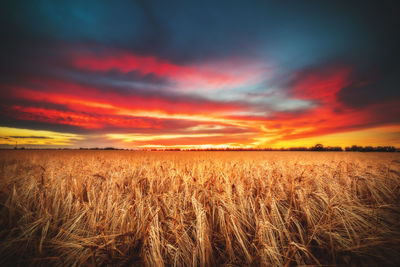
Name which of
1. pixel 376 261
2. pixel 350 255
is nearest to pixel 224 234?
pixel 350 255

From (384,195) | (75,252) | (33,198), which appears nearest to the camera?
(75,252)

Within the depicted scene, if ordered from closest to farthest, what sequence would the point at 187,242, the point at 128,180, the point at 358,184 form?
the point at 187,242 → the point at 358,184 → the point at 128,180

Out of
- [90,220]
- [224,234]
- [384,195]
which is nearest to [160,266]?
[224,234]

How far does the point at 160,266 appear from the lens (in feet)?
6.37

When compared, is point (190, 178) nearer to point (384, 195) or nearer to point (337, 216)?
point (337, 216)

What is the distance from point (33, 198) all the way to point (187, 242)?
3.97 metres

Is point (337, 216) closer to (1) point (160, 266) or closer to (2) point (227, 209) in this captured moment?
(2) point (227, 209)

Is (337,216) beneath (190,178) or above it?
beneath

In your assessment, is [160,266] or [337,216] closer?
[160,266]

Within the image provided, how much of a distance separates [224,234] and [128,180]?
14.2ft

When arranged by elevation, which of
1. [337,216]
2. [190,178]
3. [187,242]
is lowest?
[187,242]

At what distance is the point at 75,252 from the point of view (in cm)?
212

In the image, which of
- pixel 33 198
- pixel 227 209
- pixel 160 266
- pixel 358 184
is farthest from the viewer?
pixel 358 184

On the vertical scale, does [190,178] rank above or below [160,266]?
above
